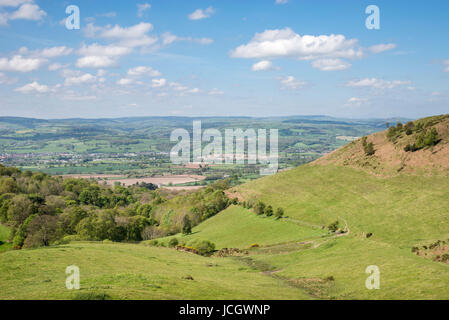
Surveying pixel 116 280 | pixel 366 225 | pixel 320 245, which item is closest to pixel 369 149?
pixel 366 225

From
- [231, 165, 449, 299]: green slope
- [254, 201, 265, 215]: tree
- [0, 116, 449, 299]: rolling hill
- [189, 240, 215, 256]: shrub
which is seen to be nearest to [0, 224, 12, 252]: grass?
[0, 116, 449, 299]: rolling hill

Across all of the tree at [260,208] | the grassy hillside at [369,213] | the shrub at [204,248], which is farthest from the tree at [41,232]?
the tree at [260,208]

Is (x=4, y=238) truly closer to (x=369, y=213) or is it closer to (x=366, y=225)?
(x=366, y=225)

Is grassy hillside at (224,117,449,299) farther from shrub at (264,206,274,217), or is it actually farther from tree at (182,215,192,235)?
tree at (182,215,192,235)

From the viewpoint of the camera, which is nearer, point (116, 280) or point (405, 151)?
point (116, 280)
